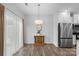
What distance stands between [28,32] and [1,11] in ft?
19.3

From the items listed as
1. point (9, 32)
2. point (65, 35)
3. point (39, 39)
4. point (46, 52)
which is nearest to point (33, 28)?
point (39, 39)

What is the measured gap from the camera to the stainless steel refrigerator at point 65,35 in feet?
23.5

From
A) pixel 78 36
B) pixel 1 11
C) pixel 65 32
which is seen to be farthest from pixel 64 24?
pixel 1 11

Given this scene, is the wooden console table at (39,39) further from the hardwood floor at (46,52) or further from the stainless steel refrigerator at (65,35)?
the hardwood floor at (46,52)

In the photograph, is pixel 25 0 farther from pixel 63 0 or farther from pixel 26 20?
pixel 26 20

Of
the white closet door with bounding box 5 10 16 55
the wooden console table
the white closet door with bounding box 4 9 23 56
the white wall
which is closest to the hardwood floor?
the white closet door with bounding box 4 9 23 56

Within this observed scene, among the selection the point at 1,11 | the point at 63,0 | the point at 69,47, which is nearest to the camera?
the point at 63,0

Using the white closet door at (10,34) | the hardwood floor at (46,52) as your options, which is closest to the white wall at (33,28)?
the hardwood floor at (46,52)

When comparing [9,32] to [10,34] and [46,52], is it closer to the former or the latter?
[10,34]

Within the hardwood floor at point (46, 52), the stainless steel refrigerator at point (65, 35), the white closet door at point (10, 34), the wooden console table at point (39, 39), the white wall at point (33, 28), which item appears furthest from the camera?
the white wall at point (33, 28)

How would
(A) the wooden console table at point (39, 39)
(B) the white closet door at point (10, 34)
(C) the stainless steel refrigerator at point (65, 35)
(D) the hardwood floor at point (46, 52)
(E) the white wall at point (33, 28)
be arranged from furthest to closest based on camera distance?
(E) the white wall at point (33, 28) → (A) the wooden console table at point (39, 39) → (C) the stainless steel refrigerator at point (65, 35) → (D) the hardwood floor at point (46, 52) → (B) the white closet door at point (10, 34)

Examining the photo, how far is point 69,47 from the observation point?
23.6ft

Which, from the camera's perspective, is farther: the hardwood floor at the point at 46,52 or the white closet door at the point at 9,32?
the hardwood floor at the point at 46,52

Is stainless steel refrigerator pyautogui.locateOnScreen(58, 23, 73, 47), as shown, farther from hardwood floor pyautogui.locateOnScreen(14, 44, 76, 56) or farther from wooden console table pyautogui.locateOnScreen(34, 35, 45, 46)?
wooden console table pyautogui.locateOnScreen(34, 35, 45, 46)
